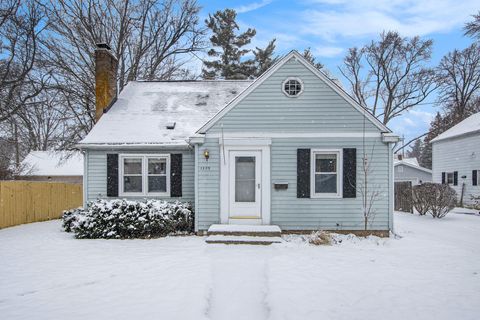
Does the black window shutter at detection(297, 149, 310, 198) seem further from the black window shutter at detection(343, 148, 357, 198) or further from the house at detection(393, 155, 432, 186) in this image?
the house at detection(393, 155, 432, 186)

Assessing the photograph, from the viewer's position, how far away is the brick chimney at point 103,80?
13.0 m

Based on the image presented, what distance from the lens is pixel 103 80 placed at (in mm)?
13219

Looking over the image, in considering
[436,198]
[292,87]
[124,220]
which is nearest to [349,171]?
[292,87]

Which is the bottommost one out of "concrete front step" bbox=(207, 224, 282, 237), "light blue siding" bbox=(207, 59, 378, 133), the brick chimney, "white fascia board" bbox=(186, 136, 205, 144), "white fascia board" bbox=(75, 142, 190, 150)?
"concrete front step" bbox=(207, 224, 282, 237)

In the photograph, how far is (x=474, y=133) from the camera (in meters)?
20.2

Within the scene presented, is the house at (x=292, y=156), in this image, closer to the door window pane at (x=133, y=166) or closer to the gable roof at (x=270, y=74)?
the gable roof at (x=270, y=74)

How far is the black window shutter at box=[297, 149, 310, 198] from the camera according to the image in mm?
10367

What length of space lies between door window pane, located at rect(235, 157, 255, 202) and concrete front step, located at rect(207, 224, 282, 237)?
98 centimetres

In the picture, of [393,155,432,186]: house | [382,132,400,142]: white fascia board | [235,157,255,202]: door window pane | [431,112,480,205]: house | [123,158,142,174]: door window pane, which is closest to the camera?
[382,132,400,142]: white fascia board

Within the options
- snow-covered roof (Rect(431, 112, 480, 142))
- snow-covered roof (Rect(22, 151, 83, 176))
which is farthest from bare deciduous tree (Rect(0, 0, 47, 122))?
snow-covered roof (Rect(431, 112, 480, 142))

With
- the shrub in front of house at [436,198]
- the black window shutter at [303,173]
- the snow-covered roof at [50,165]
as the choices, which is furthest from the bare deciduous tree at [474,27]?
the snow-covered roof at [50,165]

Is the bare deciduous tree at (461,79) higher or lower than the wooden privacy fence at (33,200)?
higher

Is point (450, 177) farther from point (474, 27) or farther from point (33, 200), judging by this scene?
point (33, 200)

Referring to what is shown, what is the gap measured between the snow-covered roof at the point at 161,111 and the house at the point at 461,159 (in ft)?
46.2
